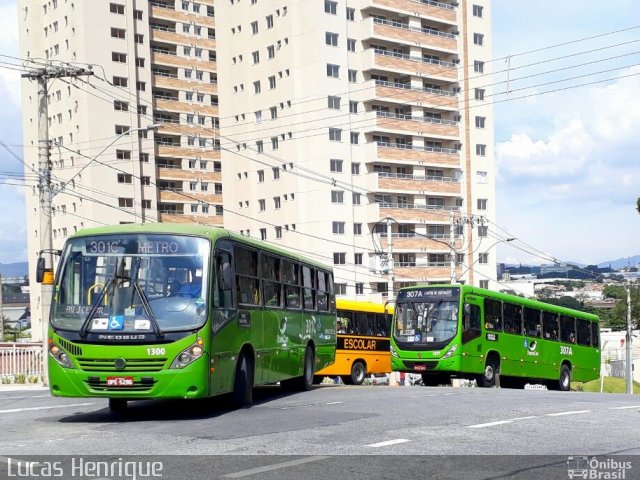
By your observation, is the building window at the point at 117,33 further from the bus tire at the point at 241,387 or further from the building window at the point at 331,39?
the bus tire at the point at 241,387

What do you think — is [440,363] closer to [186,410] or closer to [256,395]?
[256,395]

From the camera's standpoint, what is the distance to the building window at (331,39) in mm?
79250

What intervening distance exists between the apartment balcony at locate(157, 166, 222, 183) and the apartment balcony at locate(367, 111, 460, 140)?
20503 mm

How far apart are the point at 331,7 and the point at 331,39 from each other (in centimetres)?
262

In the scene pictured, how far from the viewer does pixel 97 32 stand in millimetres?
85438

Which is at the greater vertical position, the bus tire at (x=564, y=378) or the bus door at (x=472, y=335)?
the bus door at (x=472, y=335)

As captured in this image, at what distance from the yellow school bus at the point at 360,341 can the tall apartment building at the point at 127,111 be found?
152ft

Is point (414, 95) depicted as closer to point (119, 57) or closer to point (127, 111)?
point (127, 111)

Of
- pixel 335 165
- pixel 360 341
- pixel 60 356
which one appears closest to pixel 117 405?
pixel 60 356

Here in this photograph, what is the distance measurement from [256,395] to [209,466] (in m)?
10.7

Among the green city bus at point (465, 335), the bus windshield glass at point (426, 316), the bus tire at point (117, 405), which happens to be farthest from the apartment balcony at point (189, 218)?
the bus tire at point (117, 405)

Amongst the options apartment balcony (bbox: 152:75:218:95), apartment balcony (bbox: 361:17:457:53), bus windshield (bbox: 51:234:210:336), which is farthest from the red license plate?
apartment balcony (bbox: 152:75:218:95)

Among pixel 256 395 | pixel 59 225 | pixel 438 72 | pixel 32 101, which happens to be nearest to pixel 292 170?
pixel 438 72

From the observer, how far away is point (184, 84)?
94.8 meters
